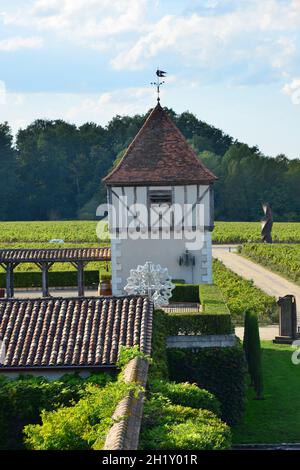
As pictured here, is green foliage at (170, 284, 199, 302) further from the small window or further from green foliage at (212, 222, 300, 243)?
green foliage at (212, 222, 300, 243)

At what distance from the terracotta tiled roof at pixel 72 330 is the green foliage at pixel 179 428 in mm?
2906

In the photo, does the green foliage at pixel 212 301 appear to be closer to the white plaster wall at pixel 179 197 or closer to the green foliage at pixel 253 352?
the green foliage at pixel 253 352

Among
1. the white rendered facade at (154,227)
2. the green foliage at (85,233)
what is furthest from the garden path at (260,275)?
the green foliage at (85,233)

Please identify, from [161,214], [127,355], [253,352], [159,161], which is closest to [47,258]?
[161,214]

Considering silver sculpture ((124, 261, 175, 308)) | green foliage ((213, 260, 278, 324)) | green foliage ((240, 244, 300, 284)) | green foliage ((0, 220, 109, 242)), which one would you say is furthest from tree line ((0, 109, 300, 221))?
silver sculpture ((124, 261, 175, 308))

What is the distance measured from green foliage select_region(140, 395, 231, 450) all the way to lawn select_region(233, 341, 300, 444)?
5.44 meters

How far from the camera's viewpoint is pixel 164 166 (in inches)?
1276

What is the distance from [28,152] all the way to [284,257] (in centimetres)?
6334

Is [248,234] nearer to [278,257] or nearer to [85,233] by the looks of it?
[85,233]

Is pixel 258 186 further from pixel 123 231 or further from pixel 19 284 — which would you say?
pixel 123 231

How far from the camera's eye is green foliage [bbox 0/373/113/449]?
1767 centimetres

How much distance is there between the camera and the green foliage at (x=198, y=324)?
2547 centimetres

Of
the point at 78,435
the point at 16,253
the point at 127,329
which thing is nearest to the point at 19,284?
the point at 16,253

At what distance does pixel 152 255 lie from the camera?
32594 mm
